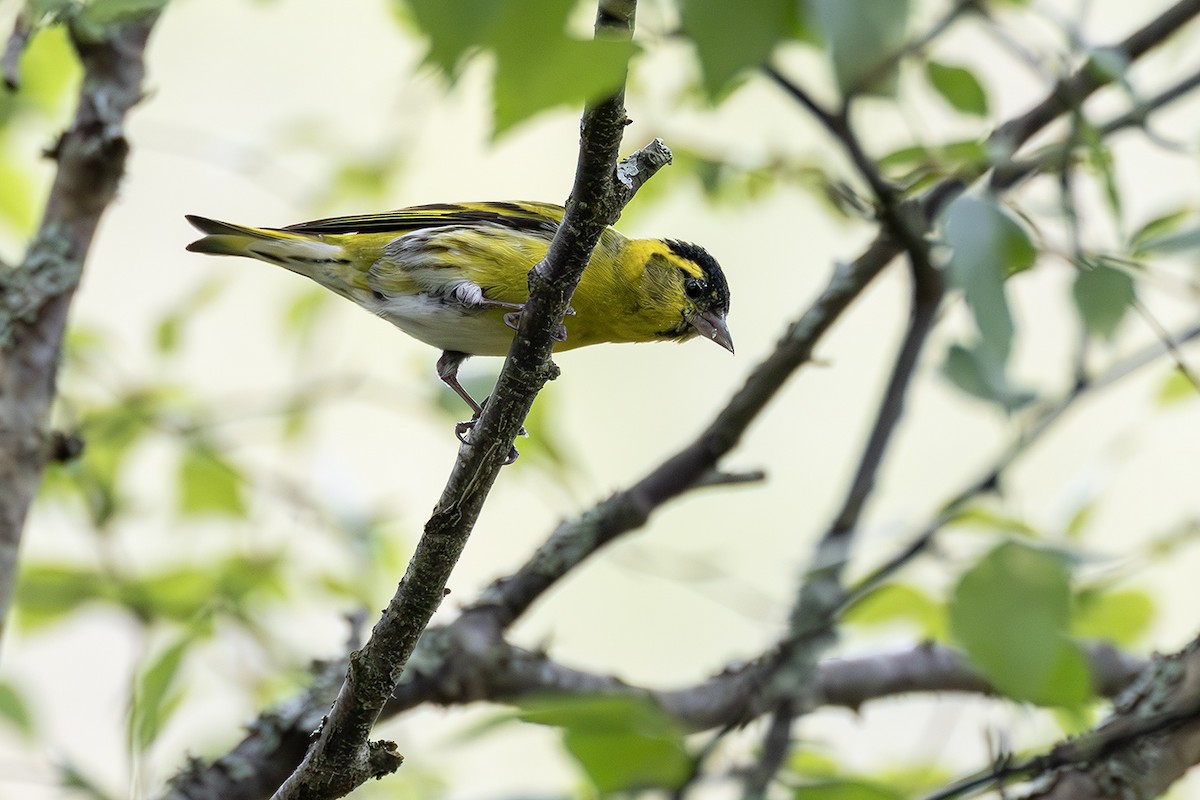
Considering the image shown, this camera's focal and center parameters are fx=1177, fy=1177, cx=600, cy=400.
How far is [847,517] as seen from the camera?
2.67 m

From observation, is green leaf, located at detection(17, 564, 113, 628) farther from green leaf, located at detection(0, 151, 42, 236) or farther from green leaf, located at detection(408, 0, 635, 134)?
green leaf, located at detection(408, 0, 635, 134)

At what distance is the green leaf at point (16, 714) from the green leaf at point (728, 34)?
1.98 meters

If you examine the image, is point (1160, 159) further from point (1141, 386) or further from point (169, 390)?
point (169, 390)

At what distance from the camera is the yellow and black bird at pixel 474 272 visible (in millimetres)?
2775

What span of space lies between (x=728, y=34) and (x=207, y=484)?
2201mm

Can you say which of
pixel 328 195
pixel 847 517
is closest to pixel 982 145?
pixel 847 517

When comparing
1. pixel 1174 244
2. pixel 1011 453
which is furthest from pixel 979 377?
pixel 1174 244

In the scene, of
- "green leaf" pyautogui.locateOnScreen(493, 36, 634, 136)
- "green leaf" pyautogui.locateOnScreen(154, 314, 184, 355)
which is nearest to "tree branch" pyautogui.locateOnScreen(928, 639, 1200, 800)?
"green leaf" pyautogui.locateOnScreen(493, 36, 634, 136)

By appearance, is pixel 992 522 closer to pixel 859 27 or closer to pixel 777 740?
pixel 777 740

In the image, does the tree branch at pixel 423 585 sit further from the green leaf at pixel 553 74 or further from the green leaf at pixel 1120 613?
the green leaf at pixel 1120 613

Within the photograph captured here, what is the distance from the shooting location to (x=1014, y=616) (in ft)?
4.72

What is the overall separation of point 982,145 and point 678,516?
4.27 meters

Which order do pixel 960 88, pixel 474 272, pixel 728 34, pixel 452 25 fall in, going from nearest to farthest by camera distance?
pixel 452 25, pixel 728 34, pixel 960 88, pixel 474 272

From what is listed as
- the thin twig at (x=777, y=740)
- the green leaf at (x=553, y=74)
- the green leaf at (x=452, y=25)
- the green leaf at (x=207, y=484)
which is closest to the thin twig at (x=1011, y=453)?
the thin twig at (x=777, y=740)
